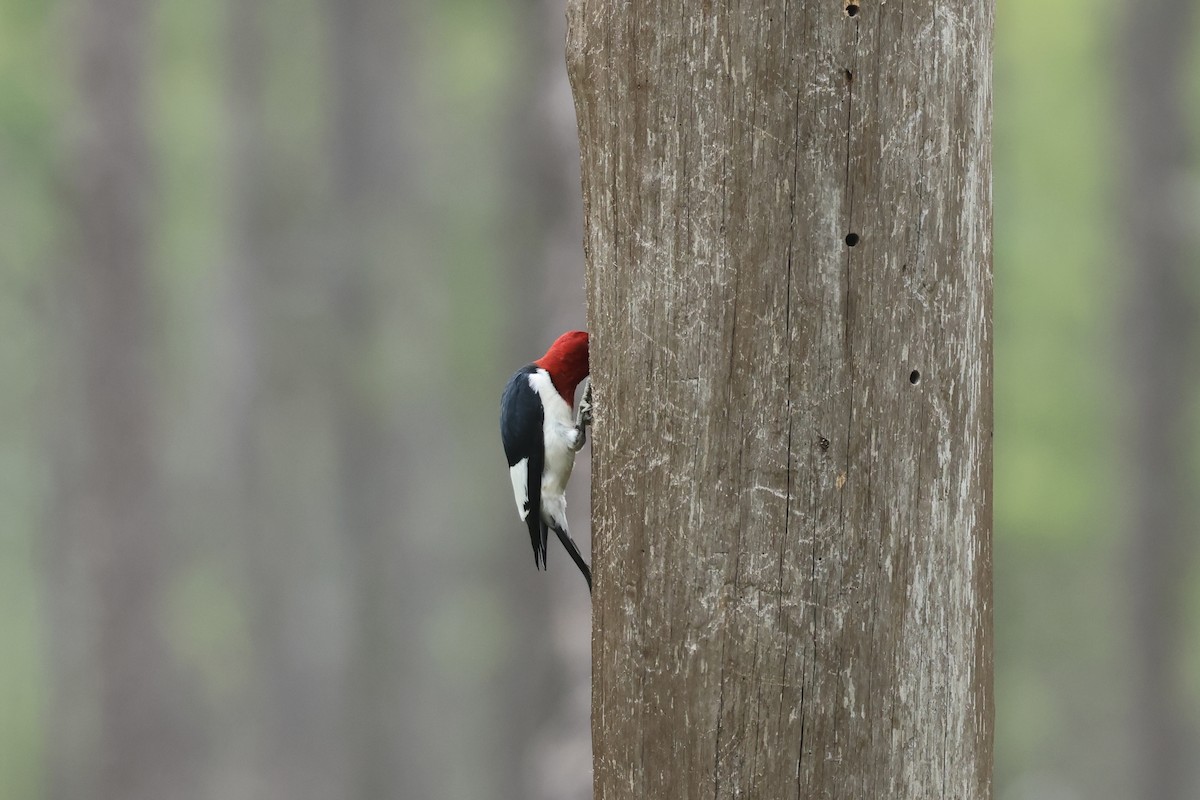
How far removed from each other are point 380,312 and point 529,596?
170 centimetres

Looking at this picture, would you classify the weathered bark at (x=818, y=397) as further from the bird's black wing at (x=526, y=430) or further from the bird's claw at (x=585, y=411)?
the bird's black wing at (x=526, y=430)

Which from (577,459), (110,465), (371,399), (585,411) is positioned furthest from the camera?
(371,399)

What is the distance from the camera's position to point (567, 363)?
110 inches

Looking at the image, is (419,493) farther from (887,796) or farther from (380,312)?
(887,796)

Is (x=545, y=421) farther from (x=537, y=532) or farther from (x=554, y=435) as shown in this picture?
(x=537, y=532)

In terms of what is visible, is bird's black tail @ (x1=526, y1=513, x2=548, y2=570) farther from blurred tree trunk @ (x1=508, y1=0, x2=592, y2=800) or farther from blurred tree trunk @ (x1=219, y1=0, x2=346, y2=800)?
blurred tree trunk @ (x1=219, y1=0, x2=346, y2=800)

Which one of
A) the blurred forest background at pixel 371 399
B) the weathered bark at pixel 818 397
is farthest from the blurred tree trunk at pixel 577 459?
the weathered bark at pixel 818 397

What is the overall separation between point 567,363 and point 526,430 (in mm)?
202

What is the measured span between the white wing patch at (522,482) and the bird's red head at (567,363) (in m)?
0.23

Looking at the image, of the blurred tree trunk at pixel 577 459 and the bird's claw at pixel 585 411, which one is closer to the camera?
the bird's claw at pixel 585 411

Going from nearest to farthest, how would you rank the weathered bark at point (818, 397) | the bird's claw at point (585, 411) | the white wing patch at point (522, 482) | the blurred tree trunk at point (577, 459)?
the weathered bark at point (818, 397) < the bird's claw at point (585, 411) < the white wing patch at point (522, 482) < the blurred tree trunk at point (577, 459)

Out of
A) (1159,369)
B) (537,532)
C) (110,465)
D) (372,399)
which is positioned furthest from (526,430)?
(1159,369)

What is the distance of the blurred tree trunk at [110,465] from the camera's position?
600 cm

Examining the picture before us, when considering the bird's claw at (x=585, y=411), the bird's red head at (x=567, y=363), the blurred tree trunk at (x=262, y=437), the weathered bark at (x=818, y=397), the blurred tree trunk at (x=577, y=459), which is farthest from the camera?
the blurred tree trunk at (x=262, y=437)
